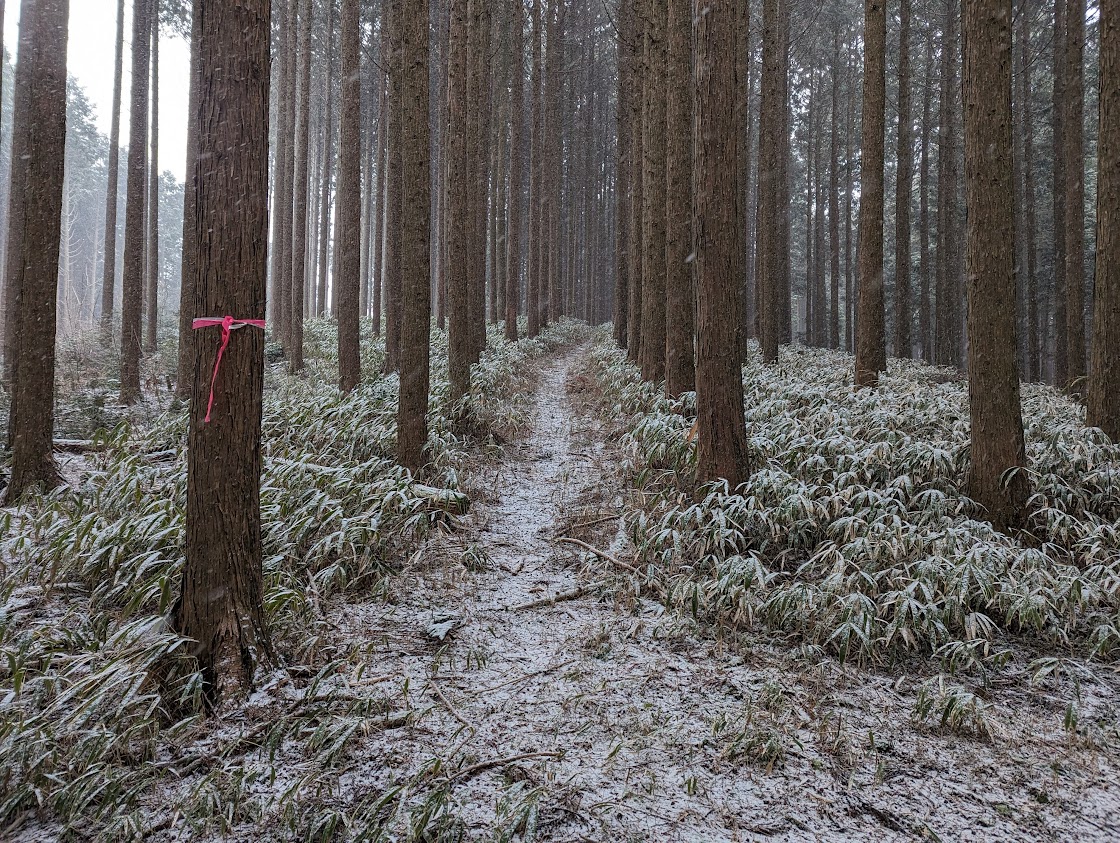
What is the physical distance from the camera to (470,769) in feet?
7.89

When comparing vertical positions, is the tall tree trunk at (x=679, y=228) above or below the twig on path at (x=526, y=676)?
above

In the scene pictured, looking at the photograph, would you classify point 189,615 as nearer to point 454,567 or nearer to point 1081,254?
point 454,567

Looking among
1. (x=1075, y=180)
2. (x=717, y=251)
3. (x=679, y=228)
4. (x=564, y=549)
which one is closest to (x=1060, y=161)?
(x=1075, y=180)

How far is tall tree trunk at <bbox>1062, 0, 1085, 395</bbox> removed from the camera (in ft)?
30.8

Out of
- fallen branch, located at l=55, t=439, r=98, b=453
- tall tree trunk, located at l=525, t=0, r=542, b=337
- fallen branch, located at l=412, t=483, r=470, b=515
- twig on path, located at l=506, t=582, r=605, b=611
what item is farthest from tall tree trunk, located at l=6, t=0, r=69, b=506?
tall tree trunk, located at l=525, t=0, r=542, b=337

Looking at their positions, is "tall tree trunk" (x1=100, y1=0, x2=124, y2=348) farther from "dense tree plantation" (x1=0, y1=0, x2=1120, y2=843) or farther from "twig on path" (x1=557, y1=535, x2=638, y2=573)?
"twig on path" (x1=557, y1=535, x2=638, y2=573)

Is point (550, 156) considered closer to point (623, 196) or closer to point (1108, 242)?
point (623, 196)

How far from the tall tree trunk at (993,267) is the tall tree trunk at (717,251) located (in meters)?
1.77

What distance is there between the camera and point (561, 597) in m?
4.19

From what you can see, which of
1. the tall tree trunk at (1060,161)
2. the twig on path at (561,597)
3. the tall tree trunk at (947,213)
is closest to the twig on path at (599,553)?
the twig on path at (561,597)

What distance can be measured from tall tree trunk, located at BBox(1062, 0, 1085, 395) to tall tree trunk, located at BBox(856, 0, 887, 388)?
339 cm

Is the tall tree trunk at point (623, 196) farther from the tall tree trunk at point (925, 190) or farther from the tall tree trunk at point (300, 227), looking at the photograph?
the tall tree trunk at point (925, 190)

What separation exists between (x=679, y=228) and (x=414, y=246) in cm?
380

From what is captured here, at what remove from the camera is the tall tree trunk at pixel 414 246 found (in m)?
5.91
